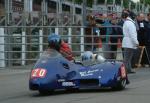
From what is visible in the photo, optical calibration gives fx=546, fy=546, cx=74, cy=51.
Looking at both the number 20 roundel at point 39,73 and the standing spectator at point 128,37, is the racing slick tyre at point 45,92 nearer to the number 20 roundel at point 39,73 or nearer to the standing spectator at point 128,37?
the number 20 roundel at point 39,73

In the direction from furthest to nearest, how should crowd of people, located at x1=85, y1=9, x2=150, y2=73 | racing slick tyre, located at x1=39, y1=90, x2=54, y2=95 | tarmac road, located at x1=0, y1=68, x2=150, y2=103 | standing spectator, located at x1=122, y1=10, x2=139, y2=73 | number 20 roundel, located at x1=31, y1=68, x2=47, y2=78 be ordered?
crowd of people, located at x1=85, y1=9, x2=150, y2=73 → standing spectator, located at x1=122, y1=10, x2=139, y2=73 → racing slick tyre, located at x1=39, y1=90, x2=54, y2=95 → number 20 roundel, located at x1=31, y1=68, x2=47, y2=78 → tarmac road, located at x1=0, y1=68, x2=150, y2=103

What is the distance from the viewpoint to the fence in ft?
64.8

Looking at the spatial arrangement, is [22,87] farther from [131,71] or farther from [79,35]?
[79,35]

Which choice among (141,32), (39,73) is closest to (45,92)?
(39,73)

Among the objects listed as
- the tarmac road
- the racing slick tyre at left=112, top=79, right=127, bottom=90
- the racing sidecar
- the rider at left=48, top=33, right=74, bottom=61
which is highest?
the rider at left=48, top=33, right=74, bottom=61

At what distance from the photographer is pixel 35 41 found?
68.4 feet

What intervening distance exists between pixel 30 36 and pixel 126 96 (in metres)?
9.86

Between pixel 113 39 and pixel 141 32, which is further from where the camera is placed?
pixel 113 39

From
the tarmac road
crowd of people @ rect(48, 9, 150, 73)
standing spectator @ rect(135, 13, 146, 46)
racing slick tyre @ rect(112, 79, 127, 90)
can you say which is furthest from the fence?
racing slick tyre @ rect(112, 79, 127, 90)

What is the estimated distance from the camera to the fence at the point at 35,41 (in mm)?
19766

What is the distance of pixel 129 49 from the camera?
1634 centimetres

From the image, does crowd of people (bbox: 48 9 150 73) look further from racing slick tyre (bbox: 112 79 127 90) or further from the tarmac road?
racing slick tyre (bbox: 112 79 127 90)

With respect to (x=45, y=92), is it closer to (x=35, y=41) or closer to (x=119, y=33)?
(x=119, y=33)

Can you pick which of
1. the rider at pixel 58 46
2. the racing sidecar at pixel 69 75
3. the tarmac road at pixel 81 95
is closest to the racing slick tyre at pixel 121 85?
the racing sidecar at pixel 69 75
